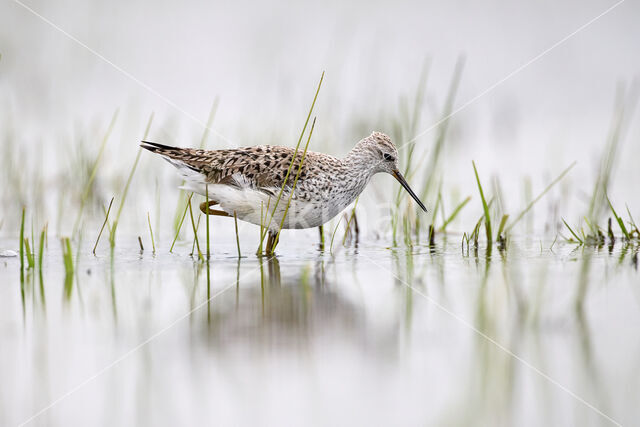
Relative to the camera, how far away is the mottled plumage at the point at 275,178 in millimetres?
7301

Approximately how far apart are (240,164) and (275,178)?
534mm

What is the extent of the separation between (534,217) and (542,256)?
2.70 meters

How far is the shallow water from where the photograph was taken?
3.12 meters

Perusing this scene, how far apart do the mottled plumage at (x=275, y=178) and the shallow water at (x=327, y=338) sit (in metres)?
1.34

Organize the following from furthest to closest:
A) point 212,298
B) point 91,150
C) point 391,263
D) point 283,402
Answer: point 91,150 → point 391,263 → point 212,298 → point 283,402

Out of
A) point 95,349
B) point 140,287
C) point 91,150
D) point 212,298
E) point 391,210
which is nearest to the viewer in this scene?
point 95,349

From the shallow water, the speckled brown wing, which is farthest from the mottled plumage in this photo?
the shallow water

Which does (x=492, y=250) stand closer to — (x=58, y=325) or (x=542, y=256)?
(x=542, y=256)

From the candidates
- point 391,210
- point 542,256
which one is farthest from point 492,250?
point 391,210

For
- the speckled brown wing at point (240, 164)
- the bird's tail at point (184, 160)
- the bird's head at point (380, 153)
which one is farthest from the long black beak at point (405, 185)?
the bird's tail at point (184, 160)

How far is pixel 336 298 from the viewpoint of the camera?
4.87 metres

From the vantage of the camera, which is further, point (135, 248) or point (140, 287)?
point (135, 248)

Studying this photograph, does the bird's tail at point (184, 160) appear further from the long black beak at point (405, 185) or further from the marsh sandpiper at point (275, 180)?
the long black beak at point (405, 185)

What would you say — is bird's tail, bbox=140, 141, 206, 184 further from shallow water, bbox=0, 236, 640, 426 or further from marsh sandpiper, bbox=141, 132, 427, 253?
shallow water, bbox=0, 236, 640, 426
